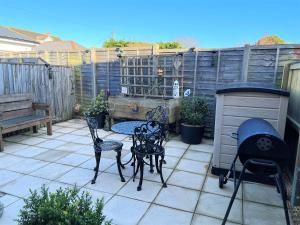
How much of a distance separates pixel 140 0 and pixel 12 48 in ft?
37.8

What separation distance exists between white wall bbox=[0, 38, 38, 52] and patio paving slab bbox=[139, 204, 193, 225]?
19144 millimetres

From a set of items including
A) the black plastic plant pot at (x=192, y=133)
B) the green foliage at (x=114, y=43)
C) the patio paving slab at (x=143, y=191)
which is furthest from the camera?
the green foliage at (x=114, y=43)

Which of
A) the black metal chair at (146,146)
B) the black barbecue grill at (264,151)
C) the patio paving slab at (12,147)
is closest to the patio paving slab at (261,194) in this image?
the black barbecue grill at (264,151)

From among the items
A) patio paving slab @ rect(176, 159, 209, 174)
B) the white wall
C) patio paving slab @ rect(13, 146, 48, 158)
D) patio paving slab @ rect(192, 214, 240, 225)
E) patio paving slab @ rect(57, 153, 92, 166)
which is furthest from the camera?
the white wall

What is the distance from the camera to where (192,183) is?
2.94 m

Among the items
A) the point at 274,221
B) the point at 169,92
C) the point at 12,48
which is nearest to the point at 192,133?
Answer: the point at 169,92

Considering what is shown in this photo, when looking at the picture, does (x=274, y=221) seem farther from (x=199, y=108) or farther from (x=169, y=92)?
(x=169, y=92)

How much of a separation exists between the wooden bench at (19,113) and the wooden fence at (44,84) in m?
0.27

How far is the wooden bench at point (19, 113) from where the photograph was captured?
4.24 m

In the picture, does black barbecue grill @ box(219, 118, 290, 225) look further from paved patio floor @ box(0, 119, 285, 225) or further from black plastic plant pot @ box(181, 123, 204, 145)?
black plastic plant pot @ box(181, 123, 204, 145)

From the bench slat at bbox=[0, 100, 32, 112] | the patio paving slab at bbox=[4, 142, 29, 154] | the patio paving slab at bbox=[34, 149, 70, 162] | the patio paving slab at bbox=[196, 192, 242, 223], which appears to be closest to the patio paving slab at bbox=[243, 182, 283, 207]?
the patio paving slab at bbox=[196, 192, 242, 223]

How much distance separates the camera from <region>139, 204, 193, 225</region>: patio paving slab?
7.16 feet

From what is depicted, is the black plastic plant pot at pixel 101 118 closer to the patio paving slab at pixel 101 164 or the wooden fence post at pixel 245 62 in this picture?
the patio paving slab at pixel 101 164

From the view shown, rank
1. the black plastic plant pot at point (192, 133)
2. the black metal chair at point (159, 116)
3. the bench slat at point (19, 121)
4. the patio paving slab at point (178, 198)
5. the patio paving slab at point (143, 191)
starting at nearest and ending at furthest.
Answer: the patio paving slab at point (178, 198) < the patio paving slab at point (143, 191) < the black metal chair at point (159, 116) < the bench slat at point (19, 121) < the black plastic plant pot at point (192, 133)
